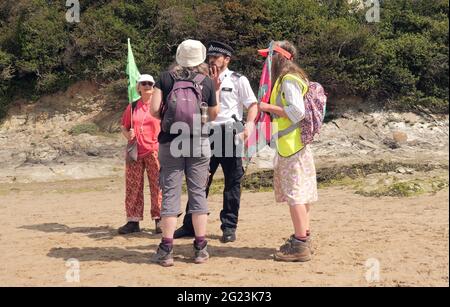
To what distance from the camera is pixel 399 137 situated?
16.5 m

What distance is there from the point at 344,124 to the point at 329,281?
42.8 feet

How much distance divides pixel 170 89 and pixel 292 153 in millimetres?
1133

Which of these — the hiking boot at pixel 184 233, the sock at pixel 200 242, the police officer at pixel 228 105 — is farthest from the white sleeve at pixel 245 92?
the hiking boot at pixel 184 233

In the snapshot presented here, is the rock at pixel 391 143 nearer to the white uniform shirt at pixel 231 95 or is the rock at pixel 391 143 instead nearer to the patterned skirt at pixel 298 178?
the white uniform shirt at pixel 231 95

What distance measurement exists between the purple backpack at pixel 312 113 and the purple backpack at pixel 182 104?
89 centimetres

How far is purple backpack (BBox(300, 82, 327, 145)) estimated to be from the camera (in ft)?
16.9

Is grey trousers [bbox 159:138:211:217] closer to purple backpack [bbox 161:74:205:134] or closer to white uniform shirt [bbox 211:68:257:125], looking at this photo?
purple backpack [bbox 161:74:205:134]

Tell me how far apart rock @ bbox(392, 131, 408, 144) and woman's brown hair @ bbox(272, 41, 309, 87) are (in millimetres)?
11700

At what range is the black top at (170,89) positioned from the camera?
5.14 m

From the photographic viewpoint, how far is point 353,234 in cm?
617

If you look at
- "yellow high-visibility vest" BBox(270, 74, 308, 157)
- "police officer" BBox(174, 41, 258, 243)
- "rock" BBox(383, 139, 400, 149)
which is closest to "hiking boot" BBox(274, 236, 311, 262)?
"yellow high-visibility vest" BBox(270, 74, 308, 157)

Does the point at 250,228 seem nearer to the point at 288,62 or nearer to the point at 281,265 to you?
the point at 281,265

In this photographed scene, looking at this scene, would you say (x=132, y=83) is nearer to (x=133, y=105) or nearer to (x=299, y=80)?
(x=133, y=105)

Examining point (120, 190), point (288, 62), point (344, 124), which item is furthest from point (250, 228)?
point (344, 124)
